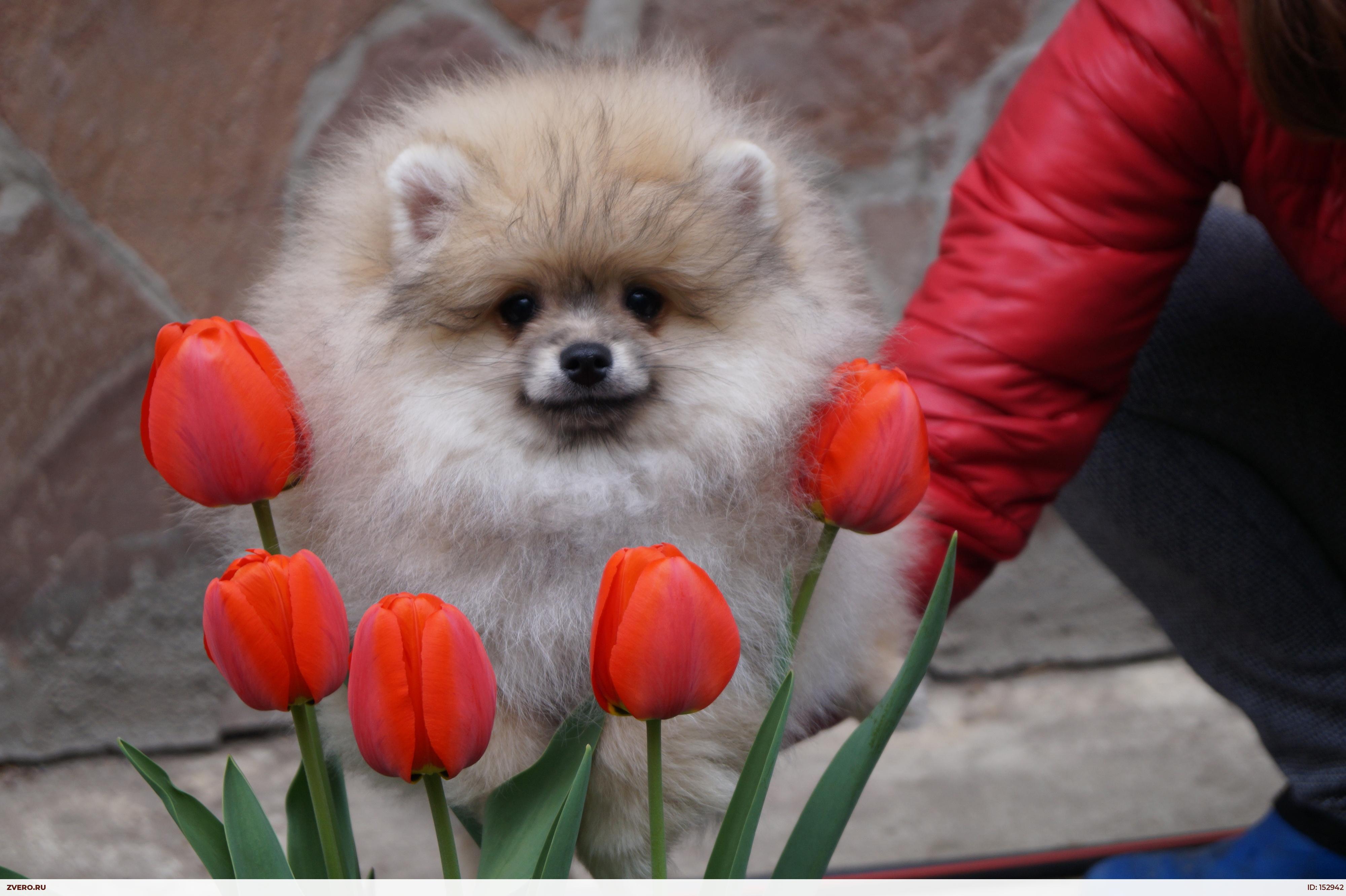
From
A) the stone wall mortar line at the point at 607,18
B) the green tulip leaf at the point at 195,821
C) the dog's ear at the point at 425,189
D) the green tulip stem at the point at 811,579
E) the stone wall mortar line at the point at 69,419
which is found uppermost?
the stone wall mortar line at the point at 607,18

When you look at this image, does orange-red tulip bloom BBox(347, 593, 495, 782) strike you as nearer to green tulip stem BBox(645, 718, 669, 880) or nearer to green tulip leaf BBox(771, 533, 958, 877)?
green tulip stem BBox(645, 718, 669, 880)

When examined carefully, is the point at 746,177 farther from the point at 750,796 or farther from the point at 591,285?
the point at 750,796

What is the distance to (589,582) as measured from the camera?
0.54 m

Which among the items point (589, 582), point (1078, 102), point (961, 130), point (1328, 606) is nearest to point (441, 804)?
point (589, 582)

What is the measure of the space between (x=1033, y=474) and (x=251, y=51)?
3.37 feet

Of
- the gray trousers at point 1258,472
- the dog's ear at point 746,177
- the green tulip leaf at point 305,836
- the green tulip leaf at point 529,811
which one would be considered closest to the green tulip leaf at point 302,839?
the green tulip leaf at point 305,836

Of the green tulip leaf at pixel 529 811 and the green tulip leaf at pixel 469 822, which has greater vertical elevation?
the green tulip leaf at pixel 529 811

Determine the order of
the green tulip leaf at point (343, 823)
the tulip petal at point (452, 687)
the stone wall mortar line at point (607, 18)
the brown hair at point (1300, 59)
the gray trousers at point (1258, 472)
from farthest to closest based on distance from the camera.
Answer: the stone wall mortar line at point (607, 18) → the gray trousers at point (1258, 472) → the brown hair at point (1300, 59) → the green tulip leaf at point (343, 823) → the tulip petal at point (452, 687)

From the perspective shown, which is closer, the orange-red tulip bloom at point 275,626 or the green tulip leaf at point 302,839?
the orange-red tulip bloom at point 275,626

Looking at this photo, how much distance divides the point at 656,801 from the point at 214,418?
25 centimetres

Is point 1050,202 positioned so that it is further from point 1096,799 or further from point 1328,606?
point 1096,799

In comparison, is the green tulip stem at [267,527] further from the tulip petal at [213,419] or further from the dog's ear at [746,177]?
the dog's ear at [746,177]

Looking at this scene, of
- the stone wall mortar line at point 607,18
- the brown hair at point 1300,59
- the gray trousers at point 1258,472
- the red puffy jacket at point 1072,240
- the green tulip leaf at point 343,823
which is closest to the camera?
the green tulip leaf at point 343,823

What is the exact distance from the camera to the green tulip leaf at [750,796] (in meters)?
0.46
